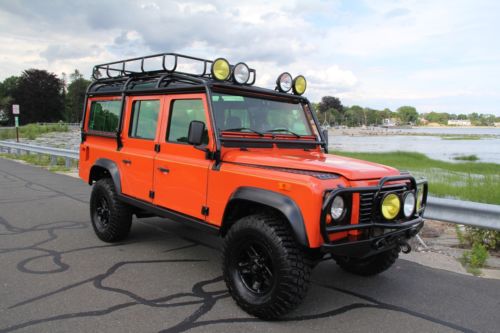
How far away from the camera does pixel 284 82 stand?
16.4 ft

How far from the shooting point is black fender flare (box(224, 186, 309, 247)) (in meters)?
3.12

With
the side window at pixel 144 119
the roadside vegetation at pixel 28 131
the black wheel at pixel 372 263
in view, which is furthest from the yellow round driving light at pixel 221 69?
the roadside vegetation at pixel 28 131

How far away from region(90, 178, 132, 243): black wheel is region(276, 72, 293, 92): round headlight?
2.53 meters

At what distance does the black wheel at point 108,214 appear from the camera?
213 inches

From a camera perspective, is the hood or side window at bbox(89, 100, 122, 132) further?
side window at bbox(89, 100, 122, 132)

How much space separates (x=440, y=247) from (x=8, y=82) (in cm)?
12891

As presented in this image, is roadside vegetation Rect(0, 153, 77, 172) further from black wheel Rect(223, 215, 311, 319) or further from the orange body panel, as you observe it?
black wheel Rect(223, 215, 311, 319)

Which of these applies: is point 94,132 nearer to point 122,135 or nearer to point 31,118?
point 122,135

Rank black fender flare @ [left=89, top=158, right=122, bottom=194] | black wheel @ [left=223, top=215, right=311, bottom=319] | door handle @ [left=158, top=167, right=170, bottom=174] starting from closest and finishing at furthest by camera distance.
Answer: black wheel @ [left=223, top=215, right=311, bottom=319]
door handle @ [left=158, top=167, right=170, bottom=174]
black fender flare @ [left=89, top=158, right=122, bottom=194]

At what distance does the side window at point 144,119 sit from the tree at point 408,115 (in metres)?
186

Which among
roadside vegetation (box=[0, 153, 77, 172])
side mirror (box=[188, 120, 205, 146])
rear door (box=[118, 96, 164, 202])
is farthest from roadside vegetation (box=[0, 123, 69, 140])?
side mirror (box=[188, 120, 205, 146])

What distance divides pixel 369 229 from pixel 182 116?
7.67 ft

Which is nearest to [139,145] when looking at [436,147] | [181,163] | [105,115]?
[181,163]

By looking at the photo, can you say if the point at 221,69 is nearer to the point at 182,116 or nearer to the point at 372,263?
the point at 182,116
